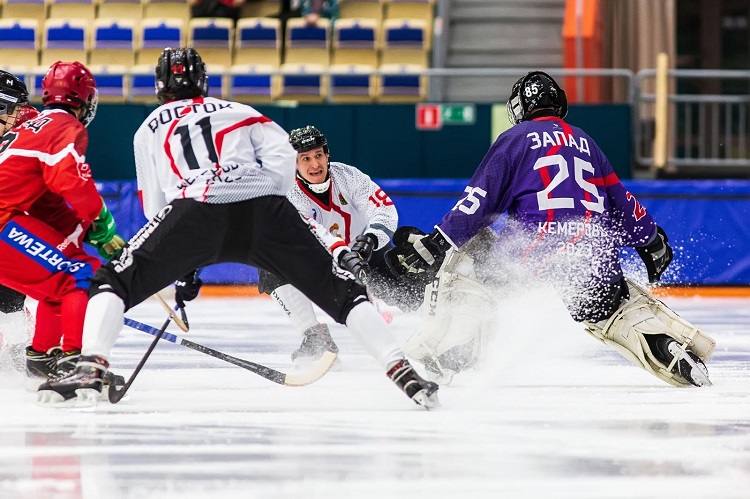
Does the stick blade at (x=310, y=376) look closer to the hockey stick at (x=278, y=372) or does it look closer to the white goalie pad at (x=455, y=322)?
the hockey stick at (x=278, y=372)

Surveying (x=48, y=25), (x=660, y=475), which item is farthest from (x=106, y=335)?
(x=48, y=25)

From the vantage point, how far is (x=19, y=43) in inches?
499

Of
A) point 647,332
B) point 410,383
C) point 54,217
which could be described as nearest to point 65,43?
point 54,217

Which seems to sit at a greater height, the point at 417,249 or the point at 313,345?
the point at 417,249

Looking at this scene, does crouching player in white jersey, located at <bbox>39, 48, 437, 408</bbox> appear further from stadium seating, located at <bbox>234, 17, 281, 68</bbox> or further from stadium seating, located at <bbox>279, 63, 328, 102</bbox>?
stadium seating, located at <bbox>234, 17, 281, 68</bbox>

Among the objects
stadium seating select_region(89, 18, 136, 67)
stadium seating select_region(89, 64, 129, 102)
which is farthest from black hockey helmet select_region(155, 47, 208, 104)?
stadium seating select_region(89, 18, 136, 67)

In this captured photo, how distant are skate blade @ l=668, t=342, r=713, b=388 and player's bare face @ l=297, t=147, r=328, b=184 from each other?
2.04 meters

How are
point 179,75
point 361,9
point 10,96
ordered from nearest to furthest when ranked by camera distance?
point 179,75, point 10,96, point 361,9

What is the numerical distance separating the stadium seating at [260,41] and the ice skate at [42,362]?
773cm

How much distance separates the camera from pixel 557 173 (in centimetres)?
509

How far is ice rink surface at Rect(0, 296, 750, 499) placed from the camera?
3076 millimetres

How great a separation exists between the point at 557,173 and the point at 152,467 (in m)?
2.42

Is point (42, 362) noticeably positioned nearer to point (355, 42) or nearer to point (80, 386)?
point (80, 386)

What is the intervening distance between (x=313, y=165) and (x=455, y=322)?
133 centimetres
